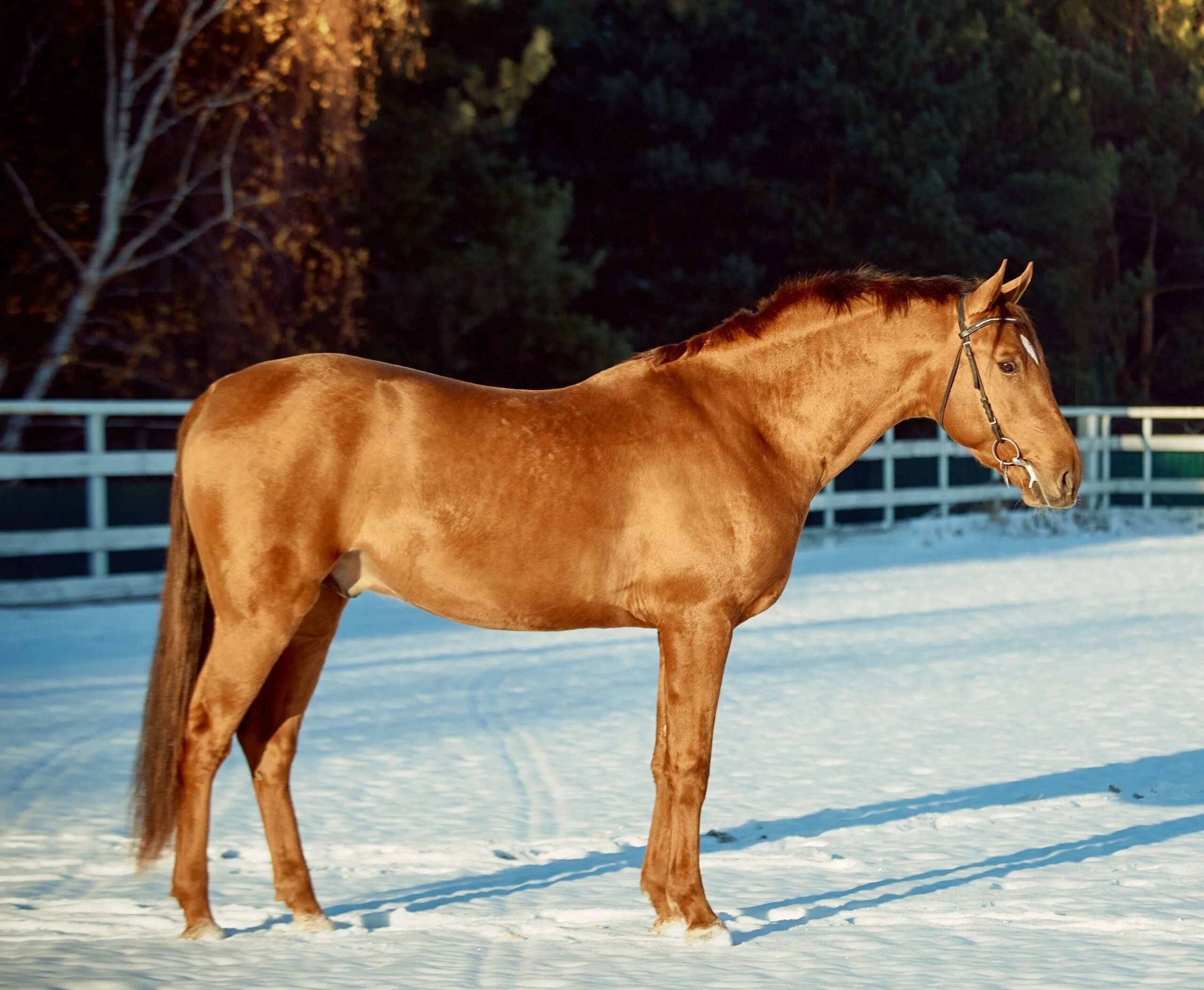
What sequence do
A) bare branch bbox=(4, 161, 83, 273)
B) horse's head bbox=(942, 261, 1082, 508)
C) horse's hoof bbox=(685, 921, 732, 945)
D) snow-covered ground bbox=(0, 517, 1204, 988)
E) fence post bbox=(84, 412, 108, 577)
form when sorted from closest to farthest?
snow-covered ground bbox=(0, 517, 1204, 988), horse's hoof bbox=(685, 921, 732, 945), horse's head bbox=(942, 261, 1082, 508), fence post bbox=(84, 412, 108, 577), bare branch bbox=(4, 161, 83, 273)

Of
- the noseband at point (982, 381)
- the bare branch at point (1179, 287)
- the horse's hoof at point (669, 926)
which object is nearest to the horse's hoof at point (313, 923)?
the horse's hoof at point (669, 926)

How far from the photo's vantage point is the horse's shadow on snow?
430cm

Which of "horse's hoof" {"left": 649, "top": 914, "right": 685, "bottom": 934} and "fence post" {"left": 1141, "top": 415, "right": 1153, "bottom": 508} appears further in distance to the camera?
"fence post" {"left": 1141, "top": 415, "right": 1153, "bottom": 508}

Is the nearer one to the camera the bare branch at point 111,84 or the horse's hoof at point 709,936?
the horse's hoof at point 709,936

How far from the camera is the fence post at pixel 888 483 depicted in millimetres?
18297

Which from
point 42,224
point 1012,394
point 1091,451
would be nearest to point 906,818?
point 1012,394

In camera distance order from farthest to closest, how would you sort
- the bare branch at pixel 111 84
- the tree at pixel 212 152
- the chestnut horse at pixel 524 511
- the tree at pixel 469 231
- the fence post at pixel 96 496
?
1. the tree at pixel 469 231
2. the tree at pixel 212 152
3. the bare branch at pixel 111 84
4. the fence post at pixel 96 496
5. the chestnut horse at pixel 524 511

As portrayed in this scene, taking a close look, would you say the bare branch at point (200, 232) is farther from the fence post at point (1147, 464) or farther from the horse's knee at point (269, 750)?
the fence post at point (1147, 464)

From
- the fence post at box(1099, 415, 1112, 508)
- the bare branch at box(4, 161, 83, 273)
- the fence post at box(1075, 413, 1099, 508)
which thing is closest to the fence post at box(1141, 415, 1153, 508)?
the fence post at box(1099, 415, 1112, 508)

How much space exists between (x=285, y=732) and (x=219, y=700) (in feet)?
1.29

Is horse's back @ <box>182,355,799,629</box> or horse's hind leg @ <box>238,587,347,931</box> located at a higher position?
horse's back @ <box>182,355,799,629</box>

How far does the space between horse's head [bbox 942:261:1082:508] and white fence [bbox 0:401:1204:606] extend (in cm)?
887

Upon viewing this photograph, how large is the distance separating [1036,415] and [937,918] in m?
1.52

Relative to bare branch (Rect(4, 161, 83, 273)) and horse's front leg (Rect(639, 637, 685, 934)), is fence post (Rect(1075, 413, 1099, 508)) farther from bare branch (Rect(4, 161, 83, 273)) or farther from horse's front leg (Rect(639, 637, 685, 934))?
horse's front leg (Rect(639, 637, 685, 934))
